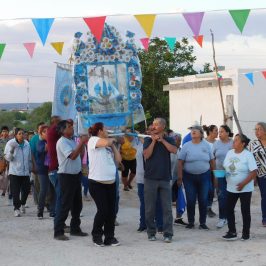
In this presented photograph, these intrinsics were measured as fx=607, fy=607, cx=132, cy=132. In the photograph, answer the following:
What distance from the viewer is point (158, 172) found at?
8.55m

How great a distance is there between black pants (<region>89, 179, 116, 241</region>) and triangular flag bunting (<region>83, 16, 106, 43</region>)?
393cm

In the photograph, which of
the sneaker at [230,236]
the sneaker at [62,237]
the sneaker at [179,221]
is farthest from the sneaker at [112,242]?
the sneaker at [179,221]

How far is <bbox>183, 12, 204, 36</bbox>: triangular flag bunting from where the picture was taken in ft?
37.1

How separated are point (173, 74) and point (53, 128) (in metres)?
24.0

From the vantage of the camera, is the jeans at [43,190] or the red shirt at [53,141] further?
the jeans at [43,190]

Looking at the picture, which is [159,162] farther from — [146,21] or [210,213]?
[146,21]

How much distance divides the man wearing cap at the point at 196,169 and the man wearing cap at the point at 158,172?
100 centimetres

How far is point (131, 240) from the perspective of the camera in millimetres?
8836

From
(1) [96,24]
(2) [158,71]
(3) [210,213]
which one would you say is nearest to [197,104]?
(2) [158,71]

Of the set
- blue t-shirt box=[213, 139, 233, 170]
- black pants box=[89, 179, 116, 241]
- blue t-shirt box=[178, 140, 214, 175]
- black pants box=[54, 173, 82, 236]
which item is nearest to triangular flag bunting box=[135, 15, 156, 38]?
blue t-shirt box=[213, 139, 233, 170]

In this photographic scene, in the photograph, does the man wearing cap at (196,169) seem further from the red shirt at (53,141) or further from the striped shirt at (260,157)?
the red shirt at (53,141)

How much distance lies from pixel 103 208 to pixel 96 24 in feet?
14.1

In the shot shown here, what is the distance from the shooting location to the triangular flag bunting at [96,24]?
11.2 m

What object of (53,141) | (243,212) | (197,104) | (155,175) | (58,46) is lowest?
(243,212)
